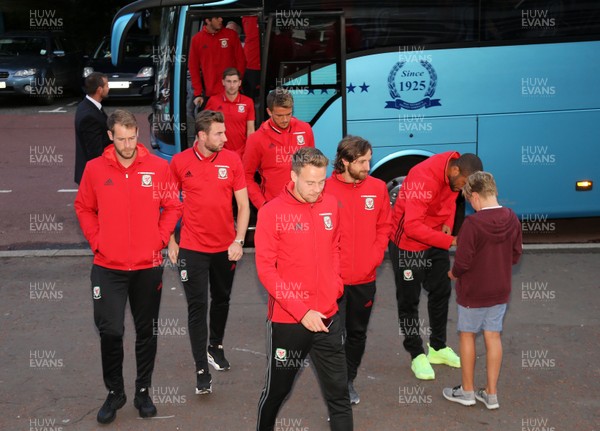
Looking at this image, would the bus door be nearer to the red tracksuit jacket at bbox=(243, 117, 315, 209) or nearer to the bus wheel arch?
the bus wheel arch

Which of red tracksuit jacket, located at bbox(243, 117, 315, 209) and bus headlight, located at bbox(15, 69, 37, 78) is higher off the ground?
bus headlight, located at bbox(15, 69, 37, 78)

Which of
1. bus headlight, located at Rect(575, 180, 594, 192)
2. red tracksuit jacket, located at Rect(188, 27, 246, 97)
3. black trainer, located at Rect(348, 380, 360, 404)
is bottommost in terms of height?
black trainer, located at Rect(348, 380, 360, 404)

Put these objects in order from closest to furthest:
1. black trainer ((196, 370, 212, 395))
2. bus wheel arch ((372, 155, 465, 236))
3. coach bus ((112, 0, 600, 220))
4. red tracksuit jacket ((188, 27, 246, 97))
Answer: black trainer ((196, 370, 212, 395)) < coach bus ((112, 0, 600, 220)) < bus wheel arch ((372, 155, 465, 236)) < red tracksuit jacket ((188, 27, 246, 97))

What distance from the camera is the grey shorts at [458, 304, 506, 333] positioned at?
6727mm

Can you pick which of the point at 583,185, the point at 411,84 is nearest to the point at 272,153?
the point at 411,84

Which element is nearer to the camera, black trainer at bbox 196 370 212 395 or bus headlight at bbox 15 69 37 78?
black trainer at bbox 196 370 212 395

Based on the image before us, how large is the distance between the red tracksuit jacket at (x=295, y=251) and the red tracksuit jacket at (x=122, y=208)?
1265mm

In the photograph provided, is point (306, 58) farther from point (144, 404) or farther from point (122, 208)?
point (144, 404)

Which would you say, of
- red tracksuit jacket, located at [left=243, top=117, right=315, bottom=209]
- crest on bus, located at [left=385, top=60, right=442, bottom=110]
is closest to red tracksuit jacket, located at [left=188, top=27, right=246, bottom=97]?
crest on bus, located at [left=385, top=60, right=442, bottom=110]

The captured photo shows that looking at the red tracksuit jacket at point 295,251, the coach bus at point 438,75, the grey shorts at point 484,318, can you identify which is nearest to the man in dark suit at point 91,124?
the coach bus at point 438,75

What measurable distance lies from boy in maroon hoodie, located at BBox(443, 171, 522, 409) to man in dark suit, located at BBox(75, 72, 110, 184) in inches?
176

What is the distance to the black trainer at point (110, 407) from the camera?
6.72 metres

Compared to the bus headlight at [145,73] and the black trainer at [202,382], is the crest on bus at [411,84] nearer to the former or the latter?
the black trainer at [202,382]

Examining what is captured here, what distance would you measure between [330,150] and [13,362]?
195 inches
